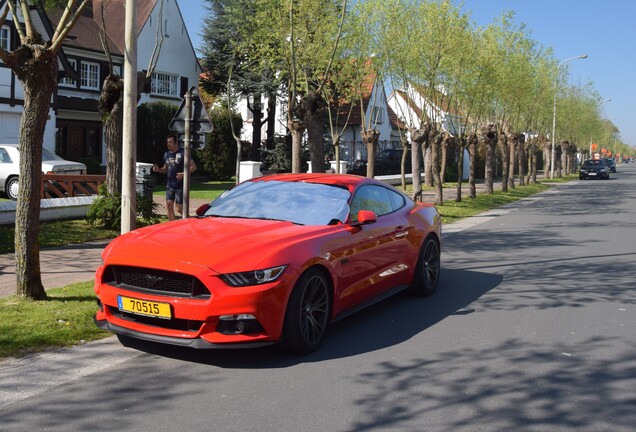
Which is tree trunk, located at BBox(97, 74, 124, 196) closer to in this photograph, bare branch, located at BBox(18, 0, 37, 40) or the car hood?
bare branch, located at BBox(18, 0, 37, 40)

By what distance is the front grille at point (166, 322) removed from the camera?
5.42 metres

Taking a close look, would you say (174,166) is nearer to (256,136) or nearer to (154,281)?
(154,281)

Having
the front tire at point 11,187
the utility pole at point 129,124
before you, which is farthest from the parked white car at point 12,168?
the utility pole at point 129,124

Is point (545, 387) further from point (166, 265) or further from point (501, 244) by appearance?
point (501, 244)

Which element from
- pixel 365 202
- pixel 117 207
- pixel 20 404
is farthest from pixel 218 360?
pixel 117 207

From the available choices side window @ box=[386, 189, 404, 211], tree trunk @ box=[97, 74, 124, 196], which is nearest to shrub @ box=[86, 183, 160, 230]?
tree trunk @ box=[97, 74, 124, 196]

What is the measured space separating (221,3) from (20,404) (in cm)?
3282

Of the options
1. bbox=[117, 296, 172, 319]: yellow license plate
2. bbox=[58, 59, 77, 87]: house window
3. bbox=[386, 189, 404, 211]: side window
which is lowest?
bbox=[117, 296, 172, 319]: yellow license plate

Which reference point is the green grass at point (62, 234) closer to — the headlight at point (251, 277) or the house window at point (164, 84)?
the headlight at point (251, 277)

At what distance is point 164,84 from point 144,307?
111 ft

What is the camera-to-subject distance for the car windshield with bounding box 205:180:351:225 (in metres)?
6.75

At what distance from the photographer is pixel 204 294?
5.41m

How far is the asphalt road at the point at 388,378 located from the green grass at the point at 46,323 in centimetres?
26

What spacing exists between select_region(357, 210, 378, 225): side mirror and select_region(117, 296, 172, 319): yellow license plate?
2179mm
